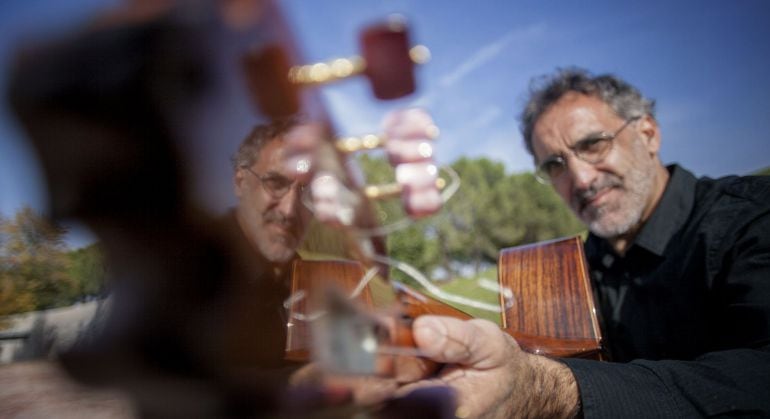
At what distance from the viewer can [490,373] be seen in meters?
0.55

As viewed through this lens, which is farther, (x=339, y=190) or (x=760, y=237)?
(x=760, y=237)

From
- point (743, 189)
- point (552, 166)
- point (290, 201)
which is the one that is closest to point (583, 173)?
point (552, 166)

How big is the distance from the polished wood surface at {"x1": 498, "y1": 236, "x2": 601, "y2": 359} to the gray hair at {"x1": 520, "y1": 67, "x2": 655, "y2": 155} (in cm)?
104

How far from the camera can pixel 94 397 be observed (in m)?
0.30

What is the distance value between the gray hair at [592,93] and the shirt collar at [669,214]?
412 mm

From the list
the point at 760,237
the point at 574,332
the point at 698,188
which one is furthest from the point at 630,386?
the point at 698,188

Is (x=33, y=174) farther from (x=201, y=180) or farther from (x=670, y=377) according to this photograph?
(x=670, y=377)

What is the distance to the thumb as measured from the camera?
41cm

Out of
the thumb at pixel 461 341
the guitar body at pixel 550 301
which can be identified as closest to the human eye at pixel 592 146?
the guitar body at pixel 550 301

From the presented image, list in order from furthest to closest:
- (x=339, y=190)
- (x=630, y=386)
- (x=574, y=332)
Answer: (x=574, y=332) → (x=630, y=386) → (x=339, y=190)

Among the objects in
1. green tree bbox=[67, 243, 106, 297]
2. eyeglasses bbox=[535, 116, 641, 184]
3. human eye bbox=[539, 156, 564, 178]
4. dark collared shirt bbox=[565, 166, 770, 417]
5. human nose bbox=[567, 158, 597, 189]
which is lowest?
dark collared shirt bbox=[565, 166, 770, 417]

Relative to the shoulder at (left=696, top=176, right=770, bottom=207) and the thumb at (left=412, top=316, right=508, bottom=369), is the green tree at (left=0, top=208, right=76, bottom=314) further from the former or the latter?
the shoulder at (left=696, top=176, right=770, bottom=207)

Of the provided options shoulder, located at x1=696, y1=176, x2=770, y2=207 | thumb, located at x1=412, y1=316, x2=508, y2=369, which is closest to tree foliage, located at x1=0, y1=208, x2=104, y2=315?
thumb, located at x1=412, y1=316, x2=508, y2=369

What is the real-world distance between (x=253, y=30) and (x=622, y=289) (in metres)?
1.84
